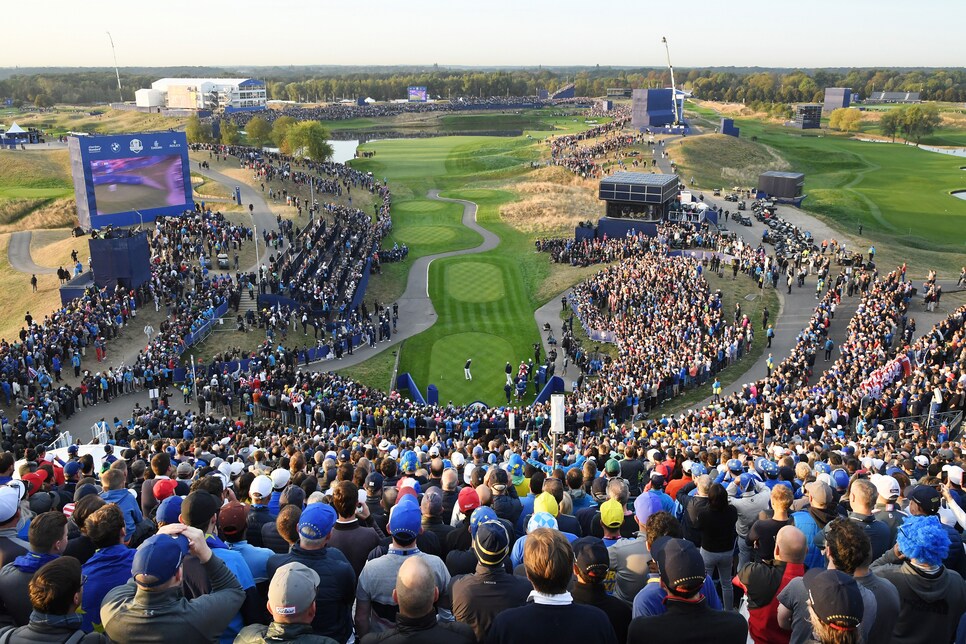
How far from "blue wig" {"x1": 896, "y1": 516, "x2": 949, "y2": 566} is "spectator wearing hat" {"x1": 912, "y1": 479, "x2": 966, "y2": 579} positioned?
2.12 meters

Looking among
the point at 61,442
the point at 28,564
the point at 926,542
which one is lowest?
the point at 61,442

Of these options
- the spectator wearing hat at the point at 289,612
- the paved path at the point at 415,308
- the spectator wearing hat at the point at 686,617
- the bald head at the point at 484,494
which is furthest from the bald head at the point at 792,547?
the paved path at the point at 415,308

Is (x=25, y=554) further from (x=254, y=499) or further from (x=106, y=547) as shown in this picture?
(x=254, y=499)

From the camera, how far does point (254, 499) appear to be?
844 cm

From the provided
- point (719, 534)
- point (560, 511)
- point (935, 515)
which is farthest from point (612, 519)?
point (935, 515)

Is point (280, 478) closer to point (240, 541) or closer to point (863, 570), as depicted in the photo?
point (240, 541)

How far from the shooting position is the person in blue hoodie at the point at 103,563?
6.07 meters

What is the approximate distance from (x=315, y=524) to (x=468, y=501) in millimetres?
2723

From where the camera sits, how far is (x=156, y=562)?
5.20 meters

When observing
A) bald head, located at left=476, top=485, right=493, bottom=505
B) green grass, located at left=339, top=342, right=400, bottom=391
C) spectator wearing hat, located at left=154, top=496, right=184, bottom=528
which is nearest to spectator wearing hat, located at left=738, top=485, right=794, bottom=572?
bald head, located at left=476, top=485, right=493, bottom=505

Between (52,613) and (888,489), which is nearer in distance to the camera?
(52,613)

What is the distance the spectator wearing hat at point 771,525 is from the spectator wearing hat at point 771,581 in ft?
2.99

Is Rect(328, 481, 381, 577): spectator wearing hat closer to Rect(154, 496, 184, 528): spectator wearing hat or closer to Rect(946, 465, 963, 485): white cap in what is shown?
Rect(154, 496, 184, 528): spectator wearing hat

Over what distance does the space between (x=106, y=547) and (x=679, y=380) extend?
23.2 metres
